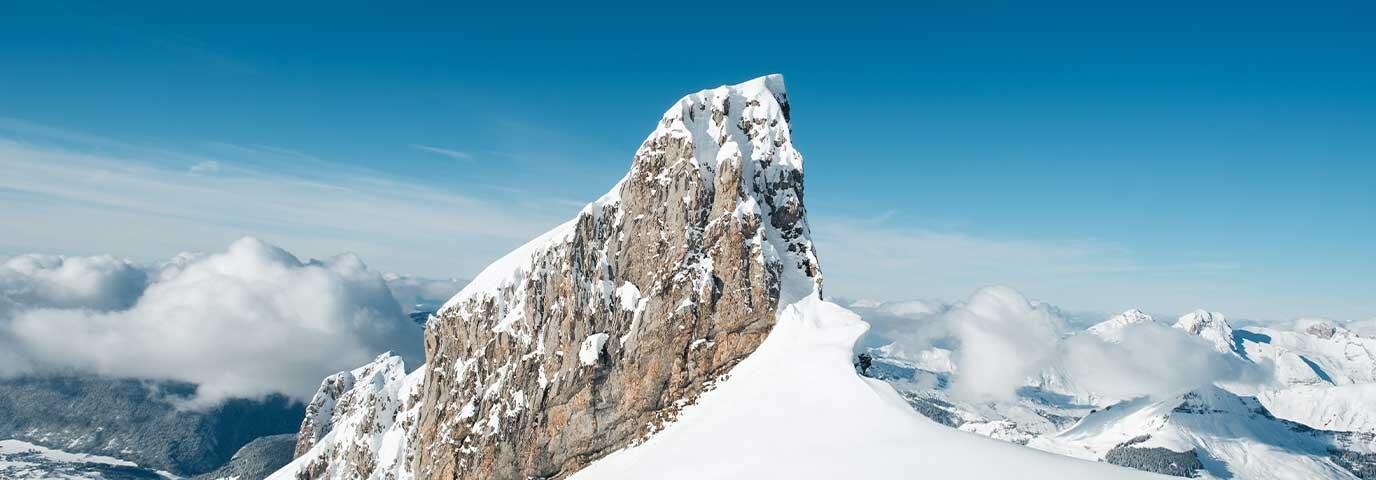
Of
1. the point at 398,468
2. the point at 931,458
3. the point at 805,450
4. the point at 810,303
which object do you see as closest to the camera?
the point at 931,458

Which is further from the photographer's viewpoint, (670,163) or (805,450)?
(670,163)

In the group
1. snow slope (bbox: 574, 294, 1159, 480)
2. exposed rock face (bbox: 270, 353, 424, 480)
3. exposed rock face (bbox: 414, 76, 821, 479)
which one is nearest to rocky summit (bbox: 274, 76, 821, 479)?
exposed rock face (bbox: 414, 76, 821, 479)

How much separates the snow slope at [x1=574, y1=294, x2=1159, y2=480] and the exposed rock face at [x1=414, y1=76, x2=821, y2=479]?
3.55 metres

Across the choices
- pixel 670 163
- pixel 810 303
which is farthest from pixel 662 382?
pixel 670 163

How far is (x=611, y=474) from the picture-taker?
48.2 meters

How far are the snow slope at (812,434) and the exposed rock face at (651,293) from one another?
355cm

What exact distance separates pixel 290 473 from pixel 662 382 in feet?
346

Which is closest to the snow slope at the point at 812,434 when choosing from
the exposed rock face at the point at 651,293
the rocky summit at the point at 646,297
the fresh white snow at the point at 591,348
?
the rocky summit at the point at 646,297

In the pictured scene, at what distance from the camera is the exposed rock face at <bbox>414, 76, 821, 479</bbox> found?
185ft

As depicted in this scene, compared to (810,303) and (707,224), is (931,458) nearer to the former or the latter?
(810,303)

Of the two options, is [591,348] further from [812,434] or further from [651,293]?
[812,434]

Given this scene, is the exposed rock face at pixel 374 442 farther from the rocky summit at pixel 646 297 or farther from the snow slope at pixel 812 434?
the snow slope at pixel 812 434

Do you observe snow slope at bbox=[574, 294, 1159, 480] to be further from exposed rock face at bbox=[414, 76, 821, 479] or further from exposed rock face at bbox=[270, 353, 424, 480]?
exposed rock face at bbox=[270, 353, 424, 480]

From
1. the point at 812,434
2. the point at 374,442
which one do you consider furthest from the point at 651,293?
the point at 374,442
